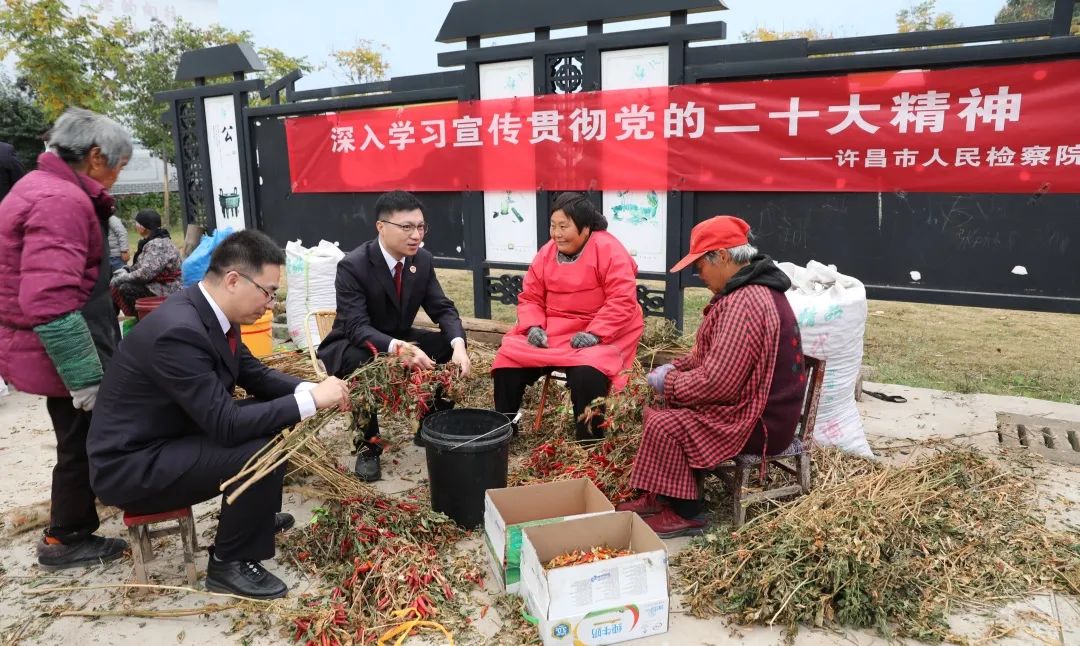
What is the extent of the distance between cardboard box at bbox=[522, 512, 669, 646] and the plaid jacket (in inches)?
20.7

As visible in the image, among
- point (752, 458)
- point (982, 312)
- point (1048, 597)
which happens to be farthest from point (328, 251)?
point (982, 312)

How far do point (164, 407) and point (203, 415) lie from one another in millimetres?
196

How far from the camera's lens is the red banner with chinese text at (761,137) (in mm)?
4242

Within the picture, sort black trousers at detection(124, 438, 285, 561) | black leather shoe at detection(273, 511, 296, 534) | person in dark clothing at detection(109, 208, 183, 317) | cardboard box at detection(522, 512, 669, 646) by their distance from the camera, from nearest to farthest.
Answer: cardboard box at detection(522, 512, 669, 646)
black trousers at detection(124, 438, 285, 561)
black leather shoe at detection(273, 511, 296, 534)
person in dark clothing at detection(109, 208, 183, 317)

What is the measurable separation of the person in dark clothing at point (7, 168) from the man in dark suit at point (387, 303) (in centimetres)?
221

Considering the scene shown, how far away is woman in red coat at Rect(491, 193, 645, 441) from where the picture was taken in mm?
3846

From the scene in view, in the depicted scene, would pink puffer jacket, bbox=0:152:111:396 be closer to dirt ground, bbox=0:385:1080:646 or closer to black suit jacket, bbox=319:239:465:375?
dirt ground, bbox=0:385:1080:646

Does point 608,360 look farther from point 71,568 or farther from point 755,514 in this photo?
point 71,568

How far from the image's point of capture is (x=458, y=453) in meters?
3.12

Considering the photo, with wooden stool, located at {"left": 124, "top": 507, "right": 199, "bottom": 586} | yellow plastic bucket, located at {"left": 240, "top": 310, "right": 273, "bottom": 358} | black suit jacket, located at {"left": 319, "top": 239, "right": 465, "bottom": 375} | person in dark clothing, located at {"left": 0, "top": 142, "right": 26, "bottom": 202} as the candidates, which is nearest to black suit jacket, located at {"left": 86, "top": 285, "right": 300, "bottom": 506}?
wooden stool, located at {"left": 124, "top": 507, "right": 199, "bottom": 586}

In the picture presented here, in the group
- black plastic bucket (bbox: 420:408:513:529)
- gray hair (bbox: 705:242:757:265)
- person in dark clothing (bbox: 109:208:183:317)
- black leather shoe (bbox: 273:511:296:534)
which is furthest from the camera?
person in dark clothing (bbox: 109:208:183:317)

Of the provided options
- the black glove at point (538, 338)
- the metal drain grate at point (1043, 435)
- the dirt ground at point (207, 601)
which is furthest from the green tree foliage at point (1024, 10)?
the black glove at point (538, 338)

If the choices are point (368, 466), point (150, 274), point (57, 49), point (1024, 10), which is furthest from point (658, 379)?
point (1024, 10)

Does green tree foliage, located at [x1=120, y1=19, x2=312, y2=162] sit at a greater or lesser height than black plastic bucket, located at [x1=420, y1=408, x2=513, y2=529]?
greater
